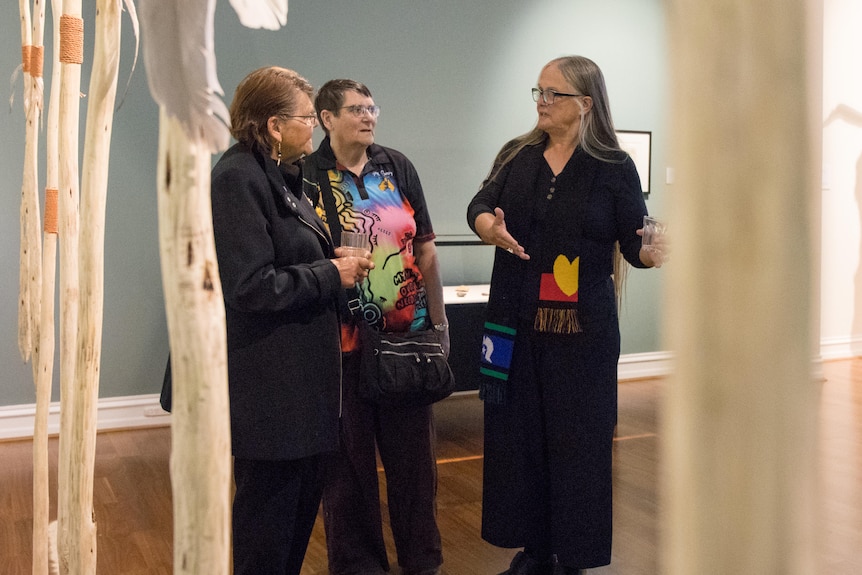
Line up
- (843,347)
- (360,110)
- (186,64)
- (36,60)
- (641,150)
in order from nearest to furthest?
1. (186,64)
2. (36,60)
3. (360,110)
4. (641,150)
5. (843,347)

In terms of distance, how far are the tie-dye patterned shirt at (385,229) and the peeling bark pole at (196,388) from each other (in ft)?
4.67

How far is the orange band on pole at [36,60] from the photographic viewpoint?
2221 mm

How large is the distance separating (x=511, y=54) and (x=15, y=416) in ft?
12.2

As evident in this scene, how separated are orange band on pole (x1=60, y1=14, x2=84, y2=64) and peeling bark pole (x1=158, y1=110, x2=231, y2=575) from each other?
2.60 ft

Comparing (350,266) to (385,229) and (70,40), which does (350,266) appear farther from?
(70,40)

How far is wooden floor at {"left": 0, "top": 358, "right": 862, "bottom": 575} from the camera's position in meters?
2.85

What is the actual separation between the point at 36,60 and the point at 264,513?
1.31m

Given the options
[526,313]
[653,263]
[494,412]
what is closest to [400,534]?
[494,412]

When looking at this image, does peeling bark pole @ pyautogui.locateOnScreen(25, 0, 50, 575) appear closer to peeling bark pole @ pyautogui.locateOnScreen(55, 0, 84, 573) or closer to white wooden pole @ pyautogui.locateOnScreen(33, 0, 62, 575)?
white wooden pole @ pyautogui.locateOnScreen(33, 0, 62, 575)

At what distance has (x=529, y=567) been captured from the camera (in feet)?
8.30

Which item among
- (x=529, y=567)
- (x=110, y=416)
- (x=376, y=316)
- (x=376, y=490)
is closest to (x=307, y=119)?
(x=376, y=316)

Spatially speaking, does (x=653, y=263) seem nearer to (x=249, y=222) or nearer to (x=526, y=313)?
(x=526, y=313)

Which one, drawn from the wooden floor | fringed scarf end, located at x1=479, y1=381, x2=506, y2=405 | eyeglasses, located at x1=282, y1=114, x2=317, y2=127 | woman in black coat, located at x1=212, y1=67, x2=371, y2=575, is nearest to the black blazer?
woman in black coat, located at x1=212, y1=67, x2=371, y2=575

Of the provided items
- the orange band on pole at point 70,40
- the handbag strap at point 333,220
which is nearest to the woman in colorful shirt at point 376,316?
the handbag strap at point 333,220
